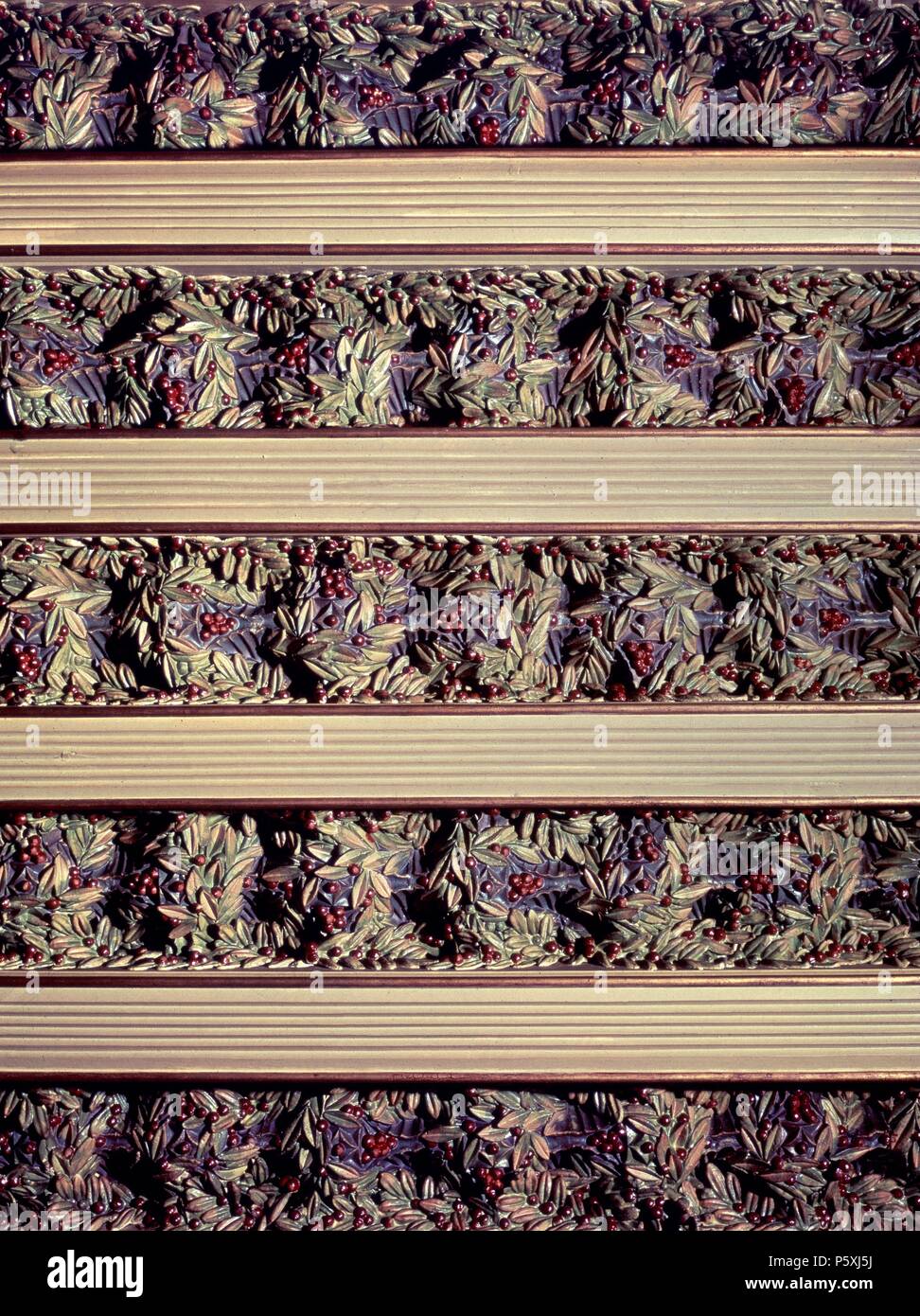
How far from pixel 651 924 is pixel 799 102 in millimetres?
1378

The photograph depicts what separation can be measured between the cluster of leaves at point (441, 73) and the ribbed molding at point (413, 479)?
0.50 meters

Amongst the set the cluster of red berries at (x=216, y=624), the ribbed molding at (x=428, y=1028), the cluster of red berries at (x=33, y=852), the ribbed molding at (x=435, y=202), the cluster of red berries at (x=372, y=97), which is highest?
the cluster of red berries at (x=372, y=97)

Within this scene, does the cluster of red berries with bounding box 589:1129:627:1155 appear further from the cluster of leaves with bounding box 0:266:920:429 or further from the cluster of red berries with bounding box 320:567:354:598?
the cluster of leaves with bounding box 0:266:920:429

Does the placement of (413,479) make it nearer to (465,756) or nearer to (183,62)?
(465,756)

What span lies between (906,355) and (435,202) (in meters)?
0.82

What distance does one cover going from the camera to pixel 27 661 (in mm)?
1386

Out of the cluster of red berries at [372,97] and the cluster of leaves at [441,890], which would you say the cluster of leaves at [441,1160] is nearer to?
the cluster of leaves at [441,890]

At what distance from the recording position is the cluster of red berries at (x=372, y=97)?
1.40m

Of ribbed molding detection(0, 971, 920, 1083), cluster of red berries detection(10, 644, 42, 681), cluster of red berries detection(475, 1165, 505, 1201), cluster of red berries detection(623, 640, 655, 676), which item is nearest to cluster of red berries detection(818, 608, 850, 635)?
cluster of red berries detection(623, 640, 655, 676)

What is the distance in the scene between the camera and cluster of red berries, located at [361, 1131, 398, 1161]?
1.37 meters

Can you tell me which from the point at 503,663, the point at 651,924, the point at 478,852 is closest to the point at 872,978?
the point at 651,924

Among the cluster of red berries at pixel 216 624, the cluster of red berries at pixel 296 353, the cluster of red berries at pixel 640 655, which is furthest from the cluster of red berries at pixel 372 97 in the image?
the cluster of red berries at pixel 640 655

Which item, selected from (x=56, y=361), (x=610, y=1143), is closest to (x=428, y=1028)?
(x=610, y=1143)

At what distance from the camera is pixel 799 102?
4.63 ft
